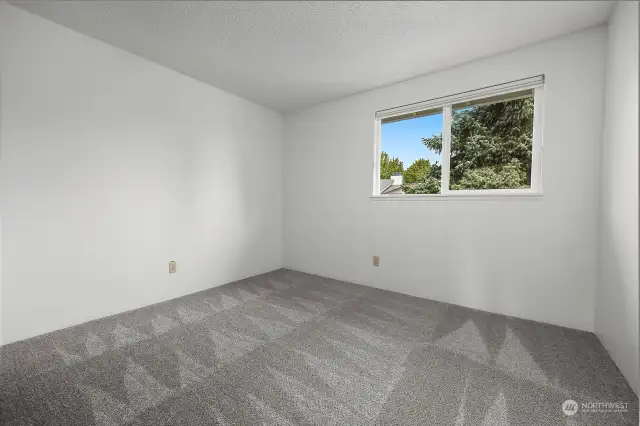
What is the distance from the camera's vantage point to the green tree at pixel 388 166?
3.18 meters

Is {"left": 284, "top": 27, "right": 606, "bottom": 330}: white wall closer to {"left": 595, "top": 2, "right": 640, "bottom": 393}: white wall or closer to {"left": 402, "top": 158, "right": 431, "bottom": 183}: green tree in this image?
{"left": 595, "top": 2, "right": 640, "bottom": 393}: white wall

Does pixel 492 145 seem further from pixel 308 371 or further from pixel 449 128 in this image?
pixel 308 371

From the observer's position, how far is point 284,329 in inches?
84.7

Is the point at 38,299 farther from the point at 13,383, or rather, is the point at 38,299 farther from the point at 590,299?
the point at 590,299

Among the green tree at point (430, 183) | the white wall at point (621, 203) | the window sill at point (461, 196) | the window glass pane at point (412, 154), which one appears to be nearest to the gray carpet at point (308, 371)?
the white wall at point (621, 203)

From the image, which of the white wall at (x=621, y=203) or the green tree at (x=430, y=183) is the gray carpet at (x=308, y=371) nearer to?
the white wall at (x=621, y=203)

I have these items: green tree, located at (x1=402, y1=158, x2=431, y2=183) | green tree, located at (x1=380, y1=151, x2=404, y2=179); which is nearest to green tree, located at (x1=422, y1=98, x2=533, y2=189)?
green tree, located at (x1=402, y1=158, x2=431, y2=183)

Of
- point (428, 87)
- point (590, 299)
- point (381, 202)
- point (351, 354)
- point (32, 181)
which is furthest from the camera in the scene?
point (381, 202)

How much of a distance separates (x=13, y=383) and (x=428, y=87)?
3747mm

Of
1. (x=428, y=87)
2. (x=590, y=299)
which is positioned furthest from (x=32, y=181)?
(x=590, y=299)

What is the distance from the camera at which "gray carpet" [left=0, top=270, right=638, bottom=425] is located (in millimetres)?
1282

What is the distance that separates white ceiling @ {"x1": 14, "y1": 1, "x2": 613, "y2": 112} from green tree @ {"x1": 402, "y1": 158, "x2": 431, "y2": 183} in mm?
899

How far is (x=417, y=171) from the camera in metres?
3.04

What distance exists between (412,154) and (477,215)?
37.3 inches
